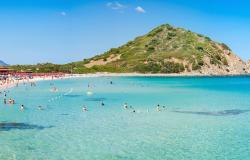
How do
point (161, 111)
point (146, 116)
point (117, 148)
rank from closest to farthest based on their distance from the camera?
point (117, 148) < point (146, 116) < point (161, 111)

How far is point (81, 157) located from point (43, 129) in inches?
568

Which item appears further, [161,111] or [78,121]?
[161,111]

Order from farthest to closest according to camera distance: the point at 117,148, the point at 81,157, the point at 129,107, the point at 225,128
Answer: the point at 129,107 → the point at 225,128 → the point at 117,148 → the point at 81,157

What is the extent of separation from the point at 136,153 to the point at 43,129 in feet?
52.2

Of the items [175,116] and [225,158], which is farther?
[175,116]

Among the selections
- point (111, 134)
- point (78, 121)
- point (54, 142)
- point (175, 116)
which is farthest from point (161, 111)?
point (54, 142)

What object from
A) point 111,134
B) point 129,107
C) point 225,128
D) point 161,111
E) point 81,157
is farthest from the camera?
point 129,107

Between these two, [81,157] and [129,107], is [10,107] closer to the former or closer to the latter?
[129,107]

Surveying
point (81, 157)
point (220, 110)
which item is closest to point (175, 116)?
point (220, 110)

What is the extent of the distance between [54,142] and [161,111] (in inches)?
1246

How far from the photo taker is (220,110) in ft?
241

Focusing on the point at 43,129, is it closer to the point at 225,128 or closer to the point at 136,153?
→ the point at 136,153

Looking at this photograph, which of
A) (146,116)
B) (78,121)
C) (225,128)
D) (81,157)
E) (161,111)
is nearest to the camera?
(81,157)

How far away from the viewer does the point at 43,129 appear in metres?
50.2
